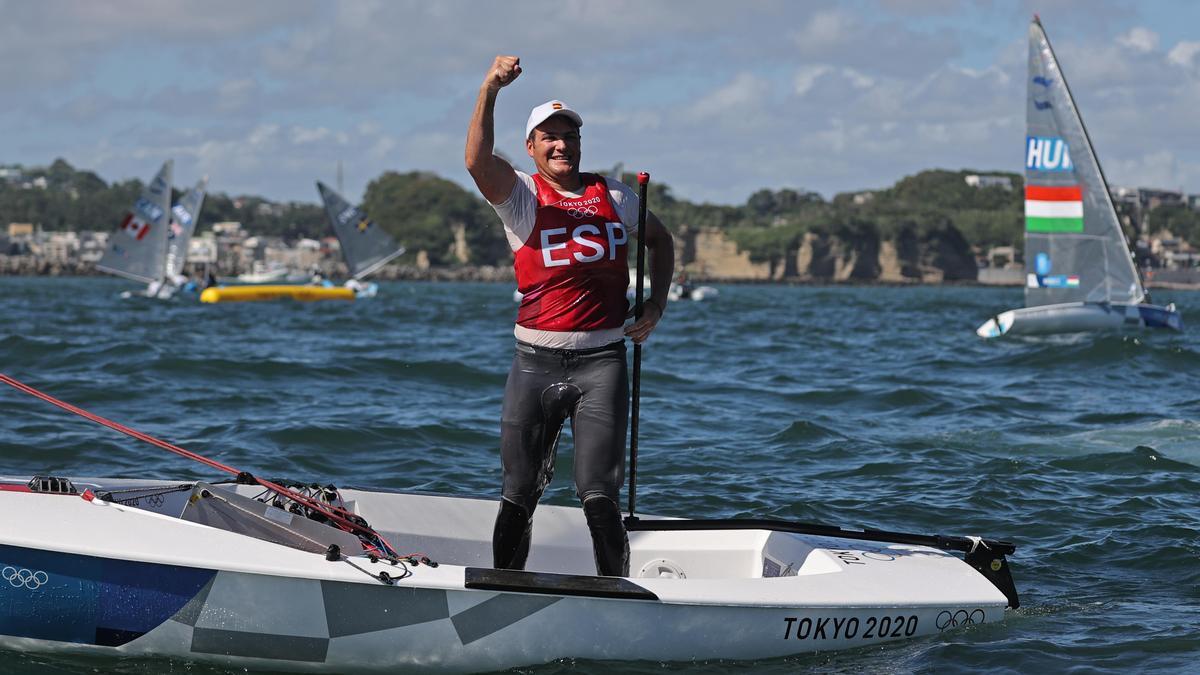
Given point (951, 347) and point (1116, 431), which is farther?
point (951, 347)

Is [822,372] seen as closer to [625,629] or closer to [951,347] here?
[951,347]

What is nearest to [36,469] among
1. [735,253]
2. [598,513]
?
[598,513]

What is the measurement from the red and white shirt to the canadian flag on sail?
159ft

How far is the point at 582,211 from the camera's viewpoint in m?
5.32

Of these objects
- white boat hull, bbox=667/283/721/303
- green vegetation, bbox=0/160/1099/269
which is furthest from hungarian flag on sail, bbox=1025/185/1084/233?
green vegetation, bbox=0/160/1099/269

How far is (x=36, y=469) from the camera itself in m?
9.75

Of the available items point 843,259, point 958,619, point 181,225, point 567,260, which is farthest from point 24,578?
point 843,259

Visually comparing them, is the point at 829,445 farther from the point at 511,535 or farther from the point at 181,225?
the point at 181,225

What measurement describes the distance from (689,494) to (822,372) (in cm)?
1027

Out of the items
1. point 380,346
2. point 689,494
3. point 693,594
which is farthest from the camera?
point 380,346

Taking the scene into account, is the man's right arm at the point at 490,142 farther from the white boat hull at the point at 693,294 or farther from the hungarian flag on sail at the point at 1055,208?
the white boat hull at the point at 693,294

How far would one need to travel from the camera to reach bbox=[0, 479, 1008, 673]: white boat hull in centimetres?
486

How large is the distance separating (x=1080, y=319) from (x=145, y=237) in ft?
117

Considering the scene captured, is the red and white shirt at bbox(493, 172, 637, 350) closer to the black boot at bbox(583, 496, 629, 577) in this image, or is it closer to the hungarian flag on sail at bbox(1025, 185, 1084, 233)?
the black boot at bbox(583, 496, 629, 577)
